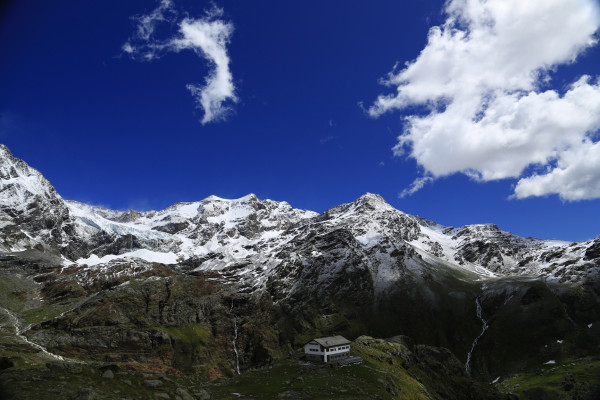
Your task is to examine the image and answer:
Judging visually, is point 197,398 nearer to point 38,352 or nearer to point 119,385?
point 119,385

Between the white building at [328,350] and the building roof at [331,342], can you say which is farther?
the building roof at [331,342]

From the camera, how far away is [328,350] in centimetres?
10050

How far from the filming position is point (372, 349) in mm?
125250

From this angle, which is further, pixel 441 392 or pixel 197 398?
pixel 441 392

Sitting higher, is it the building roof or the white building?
the building roof

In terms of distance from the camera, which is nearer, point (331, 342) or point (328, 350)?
point (328, 350)

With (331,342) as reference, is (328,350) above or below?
below

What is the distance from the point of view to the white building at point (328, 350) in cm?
10031

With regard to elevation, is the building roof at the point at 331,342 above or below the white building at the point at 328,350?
above

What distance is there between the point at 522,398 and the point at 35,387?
178 m

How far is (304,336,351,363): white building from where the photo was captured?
329 feet

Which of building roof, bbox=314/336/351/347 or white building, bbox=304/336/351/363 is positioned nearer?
white building, bbox=304/336/351/363

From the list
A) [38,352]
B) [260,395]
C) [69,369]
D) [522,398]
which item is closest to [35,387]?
[69,369]

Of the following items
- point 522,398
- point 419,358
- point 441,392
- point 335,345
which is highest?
point 335,345
